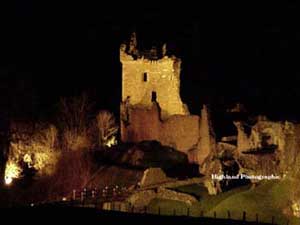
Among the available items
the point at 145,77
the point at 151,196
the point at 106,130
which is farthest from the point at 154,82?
the point at 151,196

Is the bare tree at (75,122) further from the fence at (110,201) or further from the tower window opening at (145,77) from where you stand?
the fence at (110,201)

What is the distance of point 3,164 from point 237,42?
1535 inches

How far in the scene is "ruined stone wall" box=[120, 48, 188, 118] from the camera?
230ft

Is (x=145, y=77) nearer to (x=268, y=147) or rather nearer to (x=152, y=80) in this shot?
(x=152, y=80)

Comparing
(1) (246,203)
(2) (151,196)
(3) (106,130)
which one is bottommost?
(1) (246,203)

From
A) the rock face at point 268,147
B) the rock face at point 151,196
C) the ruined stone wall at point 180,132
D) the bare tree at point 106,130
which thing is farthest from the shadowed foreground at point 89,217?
the bare tree at point 106,130

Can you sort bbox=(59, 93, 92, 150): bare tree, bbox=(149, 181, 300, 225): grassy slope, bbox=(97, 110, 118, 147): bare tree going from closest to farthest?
bbox=(149, 181, 300, 225): grassy slope, bbox=(59, 93, 92, 150): bare tree, bbox=(97, 110, 118, 147): bare tree

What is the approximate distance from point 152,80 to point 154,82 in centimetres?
25

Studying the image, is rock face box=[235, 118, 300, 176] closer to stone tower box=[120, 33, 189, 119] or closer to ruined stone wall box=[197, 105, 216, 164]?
ruined stone wall box=[197, 105, 216, 164]

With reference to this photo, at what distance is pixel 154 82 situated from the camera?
71188 mm

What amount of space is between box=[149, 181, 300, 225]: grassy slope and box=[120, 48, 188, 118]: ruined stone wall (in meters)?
14.8

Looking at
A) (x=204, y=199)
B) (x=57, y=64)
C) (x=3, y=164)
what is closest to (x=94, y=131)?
(x=3, y=164)

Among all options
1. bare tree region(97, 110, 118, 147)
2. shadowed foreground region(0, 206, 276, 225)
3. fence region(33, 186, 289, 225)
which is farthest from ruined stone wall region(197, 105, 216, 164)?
shadowed foreground region(0, 206, 276, 225)

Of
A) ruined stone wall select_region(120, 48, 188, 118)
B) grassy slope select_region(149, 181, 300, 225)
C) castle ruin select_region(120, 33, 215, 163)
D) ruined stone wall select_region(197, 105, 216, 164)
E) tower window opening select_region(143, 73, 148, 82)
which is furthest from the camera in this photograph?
tower window opening select_region(143, 73, 148, 82)
